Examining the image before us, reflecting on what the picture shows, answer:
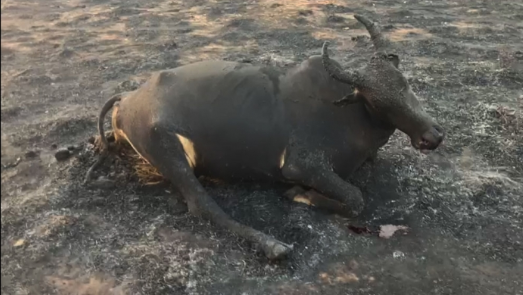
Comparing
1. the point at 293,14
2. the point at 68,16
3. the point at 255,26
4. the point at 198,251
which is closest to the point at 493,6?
the point at 293,14

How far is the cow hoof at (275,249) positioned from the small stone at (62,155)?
239 cm

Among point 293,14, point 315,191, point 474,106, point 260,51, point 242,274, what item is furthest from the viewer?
point 293,14

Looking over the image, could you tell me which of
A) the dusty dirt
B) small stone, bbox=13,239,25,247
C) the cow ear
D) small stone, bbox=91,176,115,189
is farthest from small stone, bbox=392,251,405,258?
small stone, bbox=13,239,25,247

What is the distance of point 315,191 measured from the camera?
4.53 meters

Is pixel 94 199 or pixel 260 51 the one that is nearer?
pixel 94 199

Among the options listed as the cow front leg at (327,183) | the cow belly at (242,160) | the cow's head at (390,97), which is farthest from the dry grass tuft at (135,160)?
the cow's head at (390,97)

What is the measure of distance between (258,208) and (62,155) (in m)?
2.09

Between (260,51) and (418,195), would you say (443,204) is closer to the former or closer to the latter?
(418,195)

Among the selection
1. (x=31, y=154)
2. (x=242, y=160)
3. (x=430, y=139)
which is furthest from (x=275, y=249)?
(x=31, y=154)

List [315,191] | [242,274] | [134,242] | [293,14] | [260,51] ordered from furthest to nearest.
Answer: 1. [293,14]
2. [260,51]
3. [315,191]
4. [134,242]
5. [242,274]

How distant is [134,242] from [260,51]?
14.6ft

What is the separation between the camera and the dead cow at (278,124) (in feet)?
14.3

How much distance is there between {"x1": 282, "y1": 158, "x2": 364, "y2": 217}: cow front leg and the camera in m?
4.36

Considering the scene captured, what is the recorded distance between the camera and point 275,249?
3.94 metres
